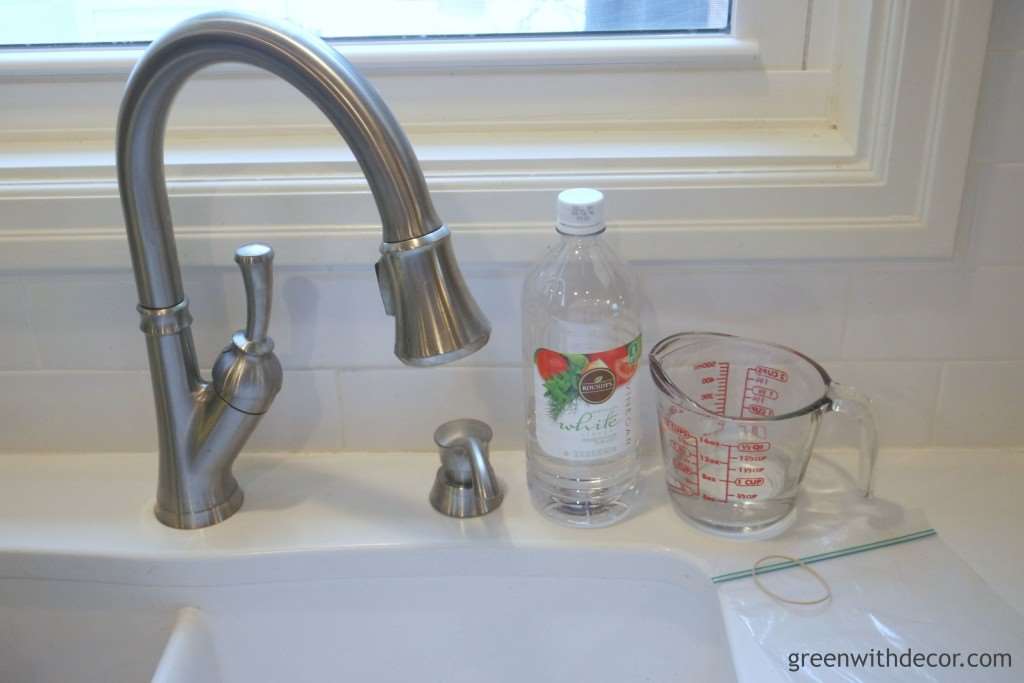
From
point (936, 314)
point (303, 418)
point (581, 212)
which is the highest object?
point (581, 212)

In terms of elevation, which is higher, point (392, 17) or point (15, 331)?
point (392, 17)

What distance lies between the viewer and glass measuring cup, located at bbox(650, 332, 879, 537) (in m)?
0.72

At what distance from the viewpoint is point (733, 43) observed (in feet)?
2.63

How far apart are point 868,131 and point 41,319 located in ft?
2.34

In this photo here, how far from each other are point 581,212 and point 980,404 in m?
0.43

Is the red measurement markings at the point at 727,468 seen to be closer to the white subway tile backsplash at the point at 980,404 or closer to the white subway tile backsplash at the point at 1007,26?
the white subway tile backsplash at the point at 980,404

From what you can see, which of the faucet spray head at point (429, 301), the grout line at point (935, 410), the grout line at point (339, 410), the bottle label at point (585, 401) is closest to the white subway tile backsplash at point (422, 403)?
the grout line at point (339, 410)

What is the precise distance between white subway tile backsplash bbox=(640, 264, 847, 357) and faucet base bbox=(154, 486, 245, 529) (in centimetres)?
38

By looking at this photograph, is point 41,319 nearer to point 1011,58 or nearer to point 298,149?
point 298,149

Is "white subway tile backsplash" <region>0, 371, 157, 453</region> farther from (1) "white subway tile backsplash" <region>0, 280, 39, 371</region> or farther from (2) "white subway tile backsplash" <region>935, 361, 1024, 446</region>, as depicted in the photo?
(2) "white subway tile backsplash" <region>935, 361, 1024, 446</region>

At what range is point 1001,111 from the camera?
0.72m

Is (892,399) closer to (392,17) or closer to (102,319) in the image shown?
(392,17)

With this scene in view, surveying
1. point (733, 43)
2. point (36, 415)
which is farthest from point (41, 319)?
point (733, 43)

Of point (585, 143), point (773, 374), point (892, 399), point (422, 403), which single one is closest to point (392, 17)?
point (585, 143)
